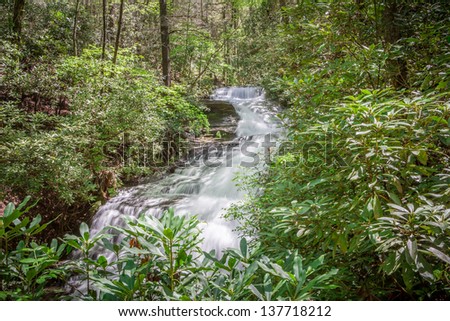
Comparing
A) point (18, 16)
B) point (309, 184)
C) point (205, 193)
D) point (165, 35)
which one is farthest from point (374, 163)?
point (18, 16)

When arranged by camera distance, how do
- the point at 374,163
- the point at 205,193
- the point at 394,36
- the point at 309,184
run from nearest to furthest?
the point at 374,163 → the point at 309,184 → the point at 394,36 → the point at 205,193

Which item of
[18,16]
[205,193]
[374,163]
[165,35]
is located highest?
[18,16]

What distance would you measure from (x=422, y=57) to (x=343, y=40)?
655mm

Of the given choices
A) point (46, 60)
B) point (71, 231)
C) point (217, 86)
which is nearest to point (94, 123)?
point (71, 231)

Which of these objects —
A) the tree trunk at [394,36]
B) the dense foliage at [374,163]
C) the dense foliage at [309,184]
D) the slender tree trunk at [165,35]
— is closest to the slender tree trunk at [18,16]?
the dense foliage at [309,184]

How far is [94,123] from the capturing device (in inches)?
217

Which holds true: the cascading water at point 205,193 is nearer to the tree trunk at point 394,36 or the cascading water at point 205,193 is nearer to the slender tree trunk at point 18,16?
the tree trunk at point 394,36

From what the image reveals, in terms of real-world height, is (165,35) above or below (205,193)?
above

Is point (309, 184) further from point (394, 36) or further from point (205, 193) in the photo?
point (205, 193)

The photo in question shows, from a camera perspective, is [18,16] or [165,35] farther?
[165,35]

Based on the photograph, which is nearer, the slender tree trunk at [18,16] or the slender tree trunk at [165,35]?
the slender tree trunk at [18,16]

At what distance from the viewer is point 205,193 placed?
22.1 ft

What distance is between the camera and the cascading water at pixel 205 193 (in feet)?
17.4
